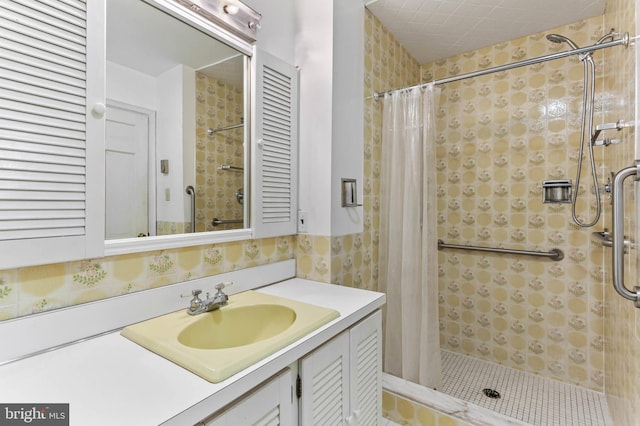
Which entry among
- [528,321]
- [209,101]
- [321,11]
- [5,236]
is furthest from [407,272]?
[5,236]

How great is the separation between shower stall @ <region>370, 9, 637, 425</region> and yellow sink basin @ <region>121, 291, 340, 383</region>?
851mm

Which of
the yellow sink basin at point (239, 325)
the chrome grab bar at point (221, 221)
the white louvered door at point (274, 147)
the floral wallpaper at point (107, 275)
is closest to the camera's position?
the floral wallpaper at point (107, 275)

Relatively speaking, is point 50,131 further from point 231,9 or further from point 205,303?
point 231,9

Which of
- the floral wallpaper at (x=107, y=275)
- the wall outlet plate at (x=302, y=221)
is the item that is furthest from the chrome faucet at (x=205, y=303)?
the wall outlet plate at (x=302, y=221)

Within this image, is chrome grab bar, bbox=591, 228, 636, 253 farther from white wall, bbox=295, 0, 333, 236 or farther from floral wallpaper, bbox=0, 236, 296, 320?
floral wallpaper, bbox=0, 236, 296, 320

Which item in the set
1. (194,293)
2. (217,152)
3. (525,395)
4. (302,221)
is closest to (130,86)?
(217,152)

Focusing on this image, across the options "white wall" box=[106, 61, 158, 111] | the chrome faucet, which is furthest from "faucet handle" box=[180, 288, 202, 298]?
"white wall" box=[106, 61, 158, 111]

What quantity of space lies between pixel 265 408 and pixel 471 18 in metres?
2.42

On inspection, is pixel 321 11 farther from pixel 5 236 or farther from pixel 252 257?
pixel 5 236

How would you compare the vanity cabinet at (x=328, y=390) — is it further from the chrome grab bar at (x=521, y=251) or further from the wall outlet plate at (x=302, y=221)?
the chrome grab bar at (x=521, y=251)

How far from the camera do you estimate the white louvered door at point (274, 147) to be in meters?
1.48

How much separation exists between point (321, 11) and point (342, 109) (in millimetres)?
531

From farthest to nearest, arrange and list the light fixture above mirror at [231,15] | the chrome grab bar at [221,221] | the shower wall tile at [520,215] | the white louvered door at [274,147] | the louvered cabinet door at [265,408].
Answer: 1. the shower wall tile at [520,215]
2. the white louvered door at [274,147]
3. the chrome grab bar at [221,221]
4. the light fixture above mirror at [231,15]
5. the louvered cabinet door at [265,408]

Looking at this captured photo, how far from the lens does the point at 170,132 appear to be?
120 centimetres
